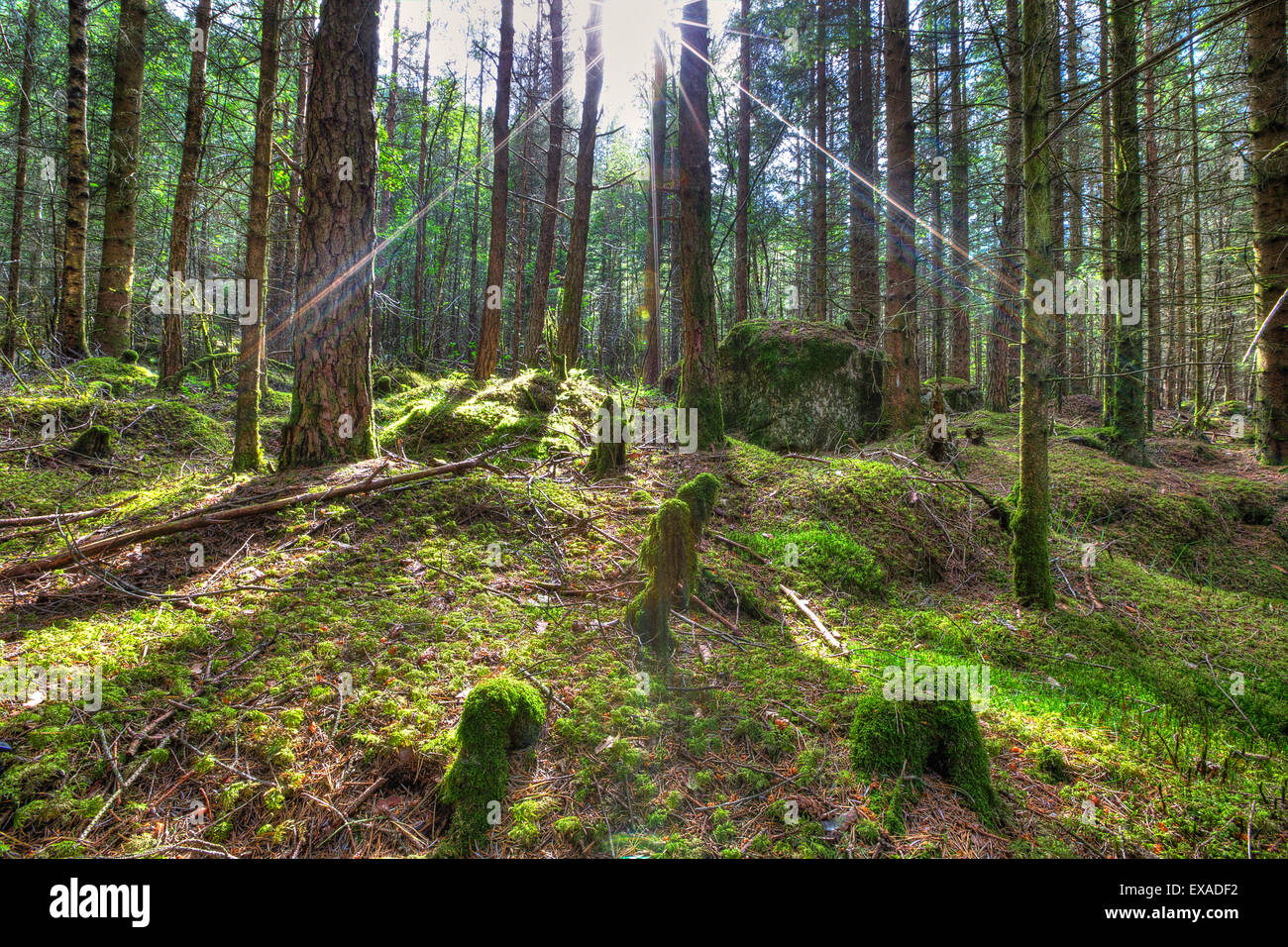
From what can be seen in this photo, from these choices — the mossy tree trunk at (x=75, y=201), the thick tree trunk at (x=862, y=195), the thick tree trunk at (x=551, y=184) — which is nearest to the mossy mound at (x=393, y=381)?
the thick tree trunk at (x=551, y=184)

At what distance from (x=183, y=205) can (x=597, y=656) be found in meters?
11.1

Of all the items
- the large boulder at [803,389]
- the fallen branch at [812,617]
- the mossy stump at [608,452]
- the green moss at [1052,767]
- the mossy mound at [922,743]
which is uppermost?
the large boulder at [803,389]

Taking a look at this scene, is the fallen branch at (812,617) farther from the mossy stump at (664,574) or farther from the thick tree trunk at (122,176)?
the thick tree trunk at (122,176)

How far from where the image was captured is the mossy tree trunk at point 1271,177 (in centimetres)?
711

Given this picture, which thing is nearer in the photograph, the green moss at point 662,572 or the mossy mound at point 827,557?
the green moss at point 662,572

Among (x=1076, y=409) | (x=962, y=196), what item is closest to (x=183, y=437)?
(x=962, y=196)

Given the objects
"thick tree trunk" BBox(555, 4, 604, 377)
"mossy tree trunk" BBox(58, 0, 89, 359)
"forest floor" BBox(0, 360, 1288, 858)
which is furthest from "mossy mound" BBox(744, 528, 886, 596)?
"mossy tree trunk" BBox(58, 0, 89, 359)

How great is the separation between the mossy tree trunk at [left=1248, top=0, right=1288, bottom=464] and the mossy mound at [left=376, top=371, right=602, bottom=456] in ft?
28.9

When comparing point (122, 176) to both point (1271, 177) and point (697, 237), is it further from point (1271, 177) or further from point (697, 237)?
point (1271, 177)

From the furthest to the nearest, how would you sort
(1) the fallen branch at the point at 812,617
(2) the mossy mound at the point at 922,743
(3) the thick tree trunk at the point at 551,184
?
(3) the thick tree trunk at the point at 551,184
(1) the fallen branch at the point at 812,617
(2) the mossy mound at the point at 922,743

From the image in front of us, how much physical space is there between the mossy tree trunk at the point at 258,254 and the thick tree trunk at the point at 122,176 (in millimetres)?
6933

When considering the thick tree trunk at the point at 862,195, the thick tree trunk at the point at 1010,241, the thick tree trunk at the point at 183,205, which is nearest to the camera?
the thick tree trunk at the point at 1010,241

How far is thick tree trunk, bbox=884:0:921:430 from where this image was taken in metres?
8.45
